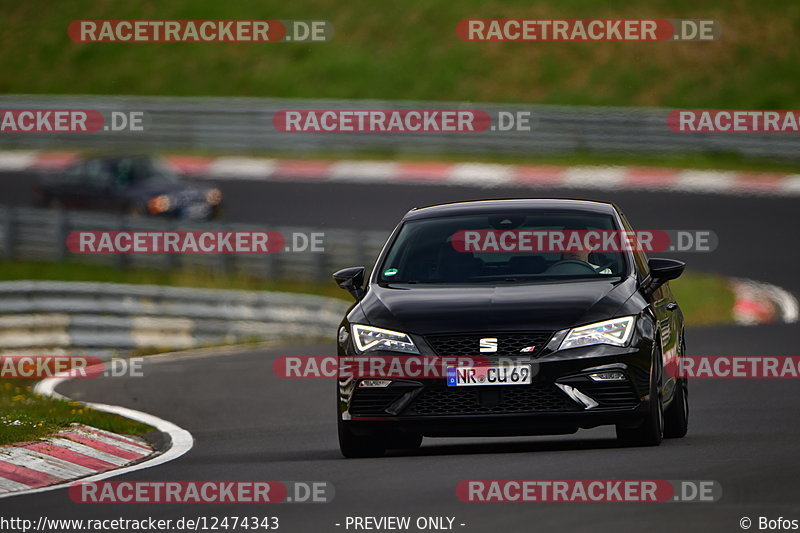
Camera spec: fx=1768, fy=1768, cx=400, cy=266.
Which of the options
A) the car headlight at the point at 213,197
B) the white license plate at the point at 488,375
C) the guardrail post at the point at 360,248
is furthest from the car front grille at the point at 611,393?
the car headlight at the point at 213,197

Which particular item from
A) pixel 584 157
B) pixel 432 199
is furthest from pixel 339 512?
pixel 584 157

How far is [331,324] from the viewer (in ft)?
75.7

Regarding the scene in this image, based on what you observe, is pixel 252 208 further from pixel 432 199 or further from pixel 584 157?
pixel 584 157

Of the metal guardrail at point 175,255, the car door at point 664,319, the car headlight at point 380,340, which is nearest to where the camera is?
the car headlight at point 380,340

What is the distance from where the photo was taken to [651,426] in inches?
398

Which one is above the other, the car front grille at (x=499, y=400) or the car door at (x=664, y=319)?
the car door at (x=664, y=319)

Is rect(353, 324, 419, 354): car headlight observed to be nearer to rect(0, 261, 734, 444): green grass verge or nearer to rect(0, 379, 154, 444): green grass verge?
rect(0, 379, 154, 444): green grass verge

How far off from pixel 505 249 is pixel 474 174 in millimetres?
23692

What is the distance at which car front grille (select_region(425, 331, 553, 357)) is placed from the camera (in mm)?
9750

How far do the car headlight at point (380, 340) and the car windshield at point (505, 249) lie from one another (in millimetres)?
770

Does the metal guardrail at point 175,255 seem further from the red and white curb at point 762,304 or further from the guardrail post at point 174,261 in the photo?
→ the red and white curb at point 762,304

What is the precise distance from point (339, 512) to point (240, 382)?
8793mm

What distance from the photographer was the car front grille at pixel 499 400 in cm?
977

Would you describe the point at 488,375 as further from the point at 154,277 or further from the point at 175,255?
the point at 175,255
